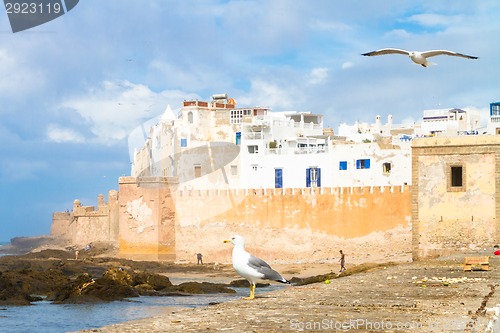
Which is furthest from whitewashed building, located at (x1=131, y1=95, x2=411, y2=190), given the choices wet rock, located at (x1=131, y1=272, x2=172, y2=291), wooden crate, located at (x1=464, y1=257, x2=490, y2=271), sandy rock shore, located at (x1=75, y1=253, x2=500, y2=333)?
sandy rock shore, located at (x1=75, y1=253, x2=500, y2=333)

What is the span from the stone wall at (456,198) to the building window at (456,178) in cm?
2

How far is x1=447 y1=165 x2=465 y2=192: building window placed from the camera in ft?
65.1

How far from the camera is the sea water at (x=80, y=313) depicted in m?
15.1

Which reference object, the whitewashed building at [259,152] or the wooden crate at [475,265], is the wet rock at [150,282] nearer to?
the wooden crate at [475,265]

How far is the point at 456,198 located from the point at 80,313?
8469 millimetres

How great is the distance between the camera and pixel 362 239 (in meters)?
29.2

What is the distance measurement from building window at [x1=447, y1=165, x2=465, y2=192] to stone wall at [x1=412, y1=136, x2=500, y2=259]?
0.02 meters

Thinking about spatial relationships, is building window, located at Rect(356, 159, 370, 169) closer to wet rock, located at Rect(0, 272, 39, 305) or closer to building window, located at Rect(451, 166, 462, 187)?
building window, located at Rect(451, 166, 462, 187)

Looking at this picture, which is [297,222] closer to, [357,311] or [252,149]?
[252,149]

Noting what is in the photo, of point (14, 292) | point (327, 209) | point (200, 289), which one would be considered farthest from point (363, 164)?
point (14, 292)

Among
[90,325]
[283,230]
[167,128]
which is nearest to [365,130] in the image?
[167,128]

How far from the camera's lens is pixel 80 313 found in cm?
1683

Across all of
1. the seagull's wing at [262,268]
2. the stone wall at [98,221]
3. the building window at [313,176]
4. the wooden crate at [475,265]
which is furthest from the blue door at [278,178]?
the seagull's wing at [262,268]

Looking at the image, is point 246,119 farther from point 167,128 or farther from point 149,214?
point 149,214
